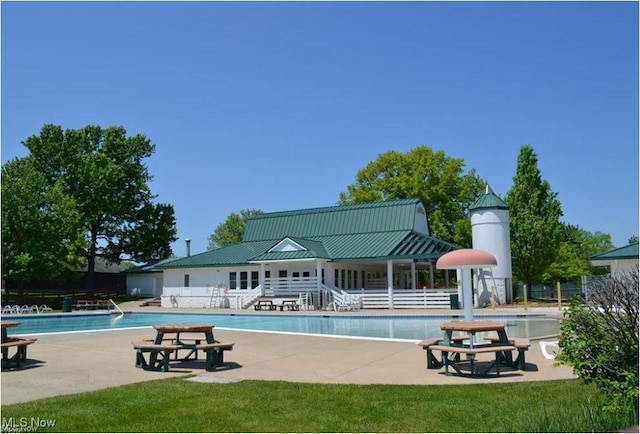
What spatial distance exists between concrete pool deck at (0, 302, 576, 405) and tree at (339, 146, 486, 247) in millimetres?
34163

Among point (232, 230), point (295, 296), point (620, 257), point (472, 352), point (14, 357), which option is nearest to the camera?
point (472, 352)

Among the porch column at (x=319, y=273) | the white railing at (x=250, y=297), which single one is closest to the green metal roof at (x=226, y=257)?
the white railing at (x=250, y=297)

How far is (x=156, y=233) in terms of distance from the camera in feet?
169

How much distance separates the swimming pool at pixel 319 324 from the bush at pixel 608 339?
29.1 ft

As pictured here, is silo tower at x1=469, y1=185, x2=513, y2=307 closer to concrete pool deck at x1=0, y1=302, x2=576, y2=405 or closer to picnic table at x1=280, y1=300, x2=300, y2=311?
picnic table at x1=280, y1=300, x2=300, y2=311

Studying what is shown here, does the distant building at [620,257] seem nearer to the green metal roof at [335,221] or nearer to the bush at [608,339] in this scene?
the green metal roof at [335,221]

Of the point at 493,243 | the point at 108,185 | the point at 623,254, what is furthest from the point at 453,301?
the point at 108,185

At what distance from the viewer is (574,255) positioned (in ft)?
163

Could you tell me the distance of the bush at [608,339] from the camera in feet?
18.9

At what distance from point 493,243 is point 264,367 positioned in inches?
994

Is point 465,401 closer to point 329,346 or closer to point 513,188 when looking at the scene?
point 329,346

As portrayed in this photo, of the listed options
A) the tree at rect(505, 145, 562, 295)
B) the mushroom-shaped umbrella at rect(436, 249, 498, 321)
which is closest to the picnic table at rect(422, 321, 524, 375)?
the mushroom-shaped umbrella at rect(436, 249, 498, 321)

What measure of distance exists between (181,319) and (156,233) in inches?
961

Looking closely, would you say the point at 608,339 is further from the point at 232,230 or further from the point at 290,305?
the point at 232,230
